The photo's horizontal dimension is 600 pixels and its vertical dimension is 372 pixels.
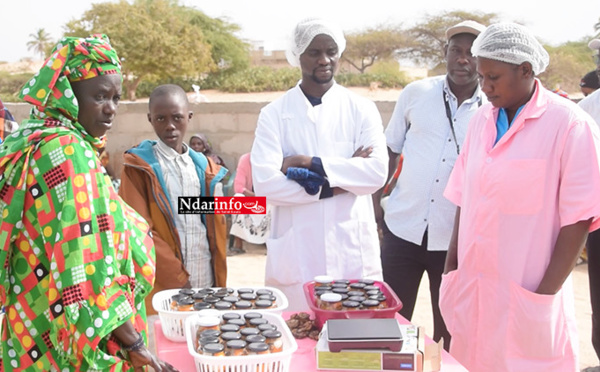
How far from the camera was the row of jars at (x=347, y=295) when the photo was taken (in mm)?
2340

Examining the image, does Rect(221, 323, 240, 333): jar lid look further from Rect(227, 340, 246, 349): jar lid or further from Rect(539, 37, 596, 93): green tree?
Rect(539, 37, 596, 93): green tree

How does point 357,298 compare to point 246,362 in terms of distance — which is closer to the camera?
point 246,362

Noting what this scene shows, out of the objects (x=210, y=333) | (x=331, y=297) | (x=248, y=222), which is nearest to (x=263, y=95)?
(x=248, y=222)

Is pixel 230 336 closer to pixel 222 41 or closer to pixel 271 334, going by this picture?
pixel 271 334

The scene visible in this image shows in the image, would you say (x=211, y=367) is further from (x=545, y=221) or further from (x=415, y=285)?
(x=415, y=285)

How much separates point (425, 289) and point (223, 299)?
454 cm

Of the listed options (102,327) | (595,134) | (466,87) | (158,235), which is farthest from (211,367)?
(466,87)

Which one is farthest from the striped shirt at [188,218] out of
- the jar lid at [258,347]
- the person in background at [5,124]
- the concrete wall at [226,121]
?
the concrete wall at [226,121]

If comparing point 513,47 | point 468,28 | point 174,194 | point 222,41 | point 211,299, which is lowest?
point 211,299

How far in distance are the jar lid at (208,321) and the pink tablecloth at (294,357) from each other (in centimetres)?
15

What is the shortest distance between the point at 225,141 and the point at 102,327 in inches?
306

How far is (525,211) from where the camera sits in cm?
A: 246

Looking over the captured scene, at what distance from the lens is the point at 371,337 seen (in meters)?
2.00

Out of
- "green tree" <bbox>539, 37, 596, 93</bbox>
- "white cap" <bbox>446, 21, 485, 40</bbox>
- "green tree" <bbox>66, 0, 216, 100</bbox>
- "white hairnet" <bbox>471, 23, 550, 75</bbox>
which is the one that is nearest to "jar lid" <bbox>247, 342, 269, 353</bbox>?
"white hairnet" <bbox>471, 23, 550, 75</bbox>
